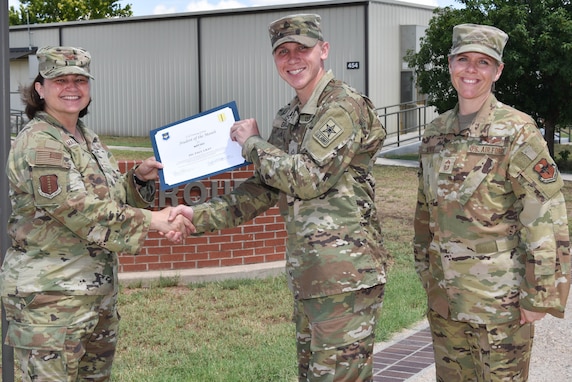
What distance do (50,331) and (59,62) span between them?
120 cm

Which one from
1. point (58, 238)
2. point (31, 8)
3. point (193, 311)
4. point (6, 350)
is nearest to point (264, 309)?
point (193, 311)

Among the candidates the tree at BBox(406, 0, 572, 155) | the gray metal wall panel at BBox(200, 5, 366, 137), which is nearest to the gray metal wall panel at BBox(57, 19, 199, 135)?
the gray metal wall panel at BBox(200, 5, 366, 137)

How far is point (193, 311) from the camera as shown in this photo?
689 cm

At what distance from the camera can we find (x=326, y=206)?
3635 mm

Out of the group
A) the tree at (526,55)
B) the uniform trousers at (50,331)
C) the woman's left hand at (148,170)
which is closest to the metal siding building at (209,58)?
the tree at (526,55)

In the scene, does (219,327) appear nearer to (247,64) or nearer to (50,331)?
(50,331)

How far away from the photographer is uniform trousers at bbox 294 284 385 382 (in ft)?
11.7

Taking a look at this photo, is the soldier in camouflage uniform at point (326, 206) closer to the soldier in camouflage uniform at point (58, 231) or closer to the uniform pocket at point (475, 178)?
the uniform pocket at point (475, 178)

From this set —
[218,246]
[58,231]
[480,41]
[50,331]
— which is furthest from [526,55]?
[50,331]

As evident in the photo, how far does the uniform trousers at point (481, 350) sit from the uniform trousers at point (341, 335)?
367mm

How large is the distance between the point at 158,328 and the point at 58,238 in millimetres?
2890

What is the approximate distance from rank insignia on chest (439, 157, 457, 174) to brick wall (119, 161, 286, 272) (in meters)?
4.17

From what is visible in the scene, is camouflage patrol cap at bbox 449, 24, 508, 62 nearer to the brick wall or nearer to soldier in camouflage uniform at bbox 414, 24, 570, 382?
soldier in camouflage uniform at bbox 414, 24, 570, 382

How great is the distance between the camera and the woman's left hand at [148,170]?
427 centimetres
